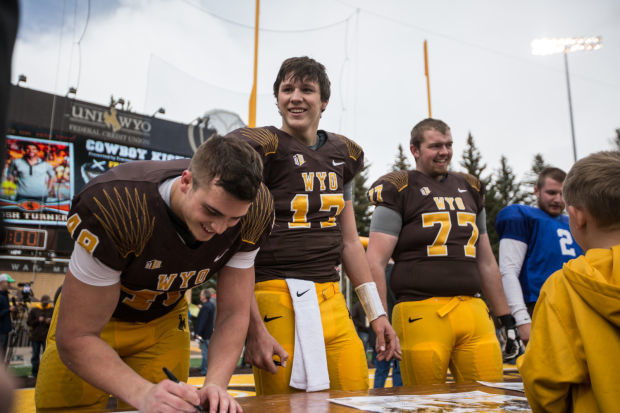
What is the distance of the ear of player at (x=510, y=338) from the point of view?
2.75 metres

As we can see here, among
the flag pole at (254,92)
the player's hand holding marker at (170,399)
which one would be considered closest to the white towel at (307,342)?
the player's hand holding marker at (170,399)

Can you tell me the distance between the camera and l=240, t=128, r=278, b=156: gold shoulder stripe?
2.07 meters

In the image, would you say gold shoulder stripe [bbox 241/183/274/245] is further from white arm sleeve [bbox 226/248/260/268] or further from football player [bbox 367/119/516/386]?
football player [bbox 367/119/516/386]

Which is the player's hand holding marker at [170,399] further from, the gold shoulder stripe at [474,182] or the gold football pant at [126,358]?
the gold shoulder stripe at [474,182]

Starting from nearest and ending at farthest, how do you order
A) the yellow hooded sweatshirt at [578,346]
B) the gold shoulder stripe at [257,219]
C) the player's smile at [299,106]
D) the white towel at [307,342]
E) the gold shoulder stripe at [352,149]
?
the yellow hooded sweatshirt at [578,346] < the gold shoulder stripe at [257,219] < the white towel at [307,342] < the player's smile at [299,106] < the gold shoulder stripe at [352,149]

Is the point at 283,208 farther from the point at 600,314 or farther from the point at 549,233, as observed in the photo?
the point at 549,233

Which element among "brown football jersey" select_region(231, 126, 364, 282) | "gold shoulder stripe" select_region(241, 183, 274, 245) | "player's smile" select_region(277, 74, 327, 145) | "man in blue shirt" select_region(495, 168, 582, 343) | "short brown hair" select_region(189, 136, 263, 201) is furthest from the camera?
"man in blue shirt" select_region(495, 168, 582, 343)

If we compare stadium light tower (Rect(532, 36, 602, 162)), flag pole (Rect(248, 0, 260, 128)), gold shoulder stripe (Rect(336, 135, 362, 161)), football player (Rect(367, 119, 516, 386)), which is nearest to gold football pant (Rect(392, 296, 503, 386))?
football player (Rect(367, 119, 516, 386))

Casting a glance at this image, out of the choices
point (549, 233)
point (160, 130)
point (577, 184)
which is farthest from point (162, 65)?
point (577, 184)

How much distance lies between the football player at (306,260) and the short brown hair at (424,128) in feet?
1.90

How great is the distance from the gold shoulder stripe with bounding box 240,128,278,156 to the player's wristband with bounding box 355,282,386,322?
2.46 ft

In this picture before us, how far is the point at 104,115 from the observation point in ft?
52.9

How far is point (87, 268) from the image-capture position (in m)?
1.33

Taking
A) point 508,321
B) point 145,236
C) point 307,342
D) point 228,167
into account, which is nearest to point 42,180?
point 508,321
